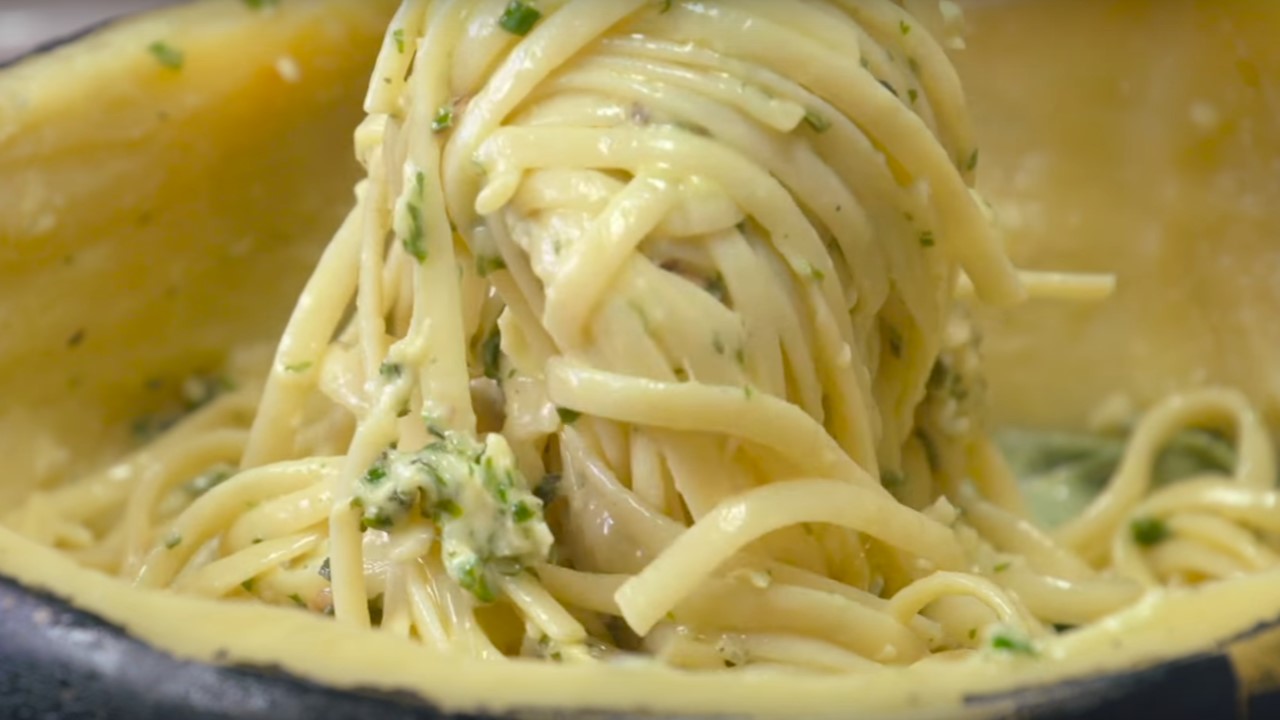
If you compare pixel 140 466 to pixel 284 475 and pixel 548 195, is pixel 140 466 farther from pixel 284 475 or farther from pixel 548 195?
pixel 548 195

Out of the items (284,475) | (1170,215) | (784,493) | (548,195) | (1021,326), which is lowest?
(1021,326)

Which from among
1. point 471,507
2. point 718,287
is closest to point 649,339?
point 718,287

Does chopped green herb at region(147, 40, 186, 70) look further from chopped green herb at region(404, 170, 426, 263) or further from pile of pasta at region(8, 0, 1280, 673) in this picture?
chopped green herb at region(404, 170, 426, 263)

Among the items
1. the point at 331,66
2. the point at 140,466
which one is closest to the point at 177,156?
the point at 331,66

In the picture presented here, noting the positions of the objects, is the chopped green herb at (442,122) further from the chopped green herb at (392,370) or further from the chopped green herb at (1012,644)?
the chopped green herb at (1012,644)

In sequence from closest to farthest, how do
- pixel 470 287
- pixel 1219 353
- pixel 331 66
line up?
1. pixel 470 287
2. pixel 331 66
3. pixel 1219 353

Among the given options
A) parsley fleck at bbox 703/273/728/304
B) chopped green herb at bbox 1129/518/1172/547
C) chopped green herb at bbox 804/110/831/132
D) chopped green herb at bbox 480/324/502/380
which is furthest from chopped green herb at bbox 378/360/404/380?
chopped green herb at bbox 1129/518/1172/547

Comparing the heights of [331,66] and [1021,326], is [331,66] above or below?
above

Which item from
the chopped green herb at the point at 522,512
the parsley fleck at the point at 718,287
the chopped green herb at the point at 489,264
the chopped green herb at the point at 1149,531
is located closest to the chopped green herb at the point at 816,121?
the parsley fleck at the point at 718,287
